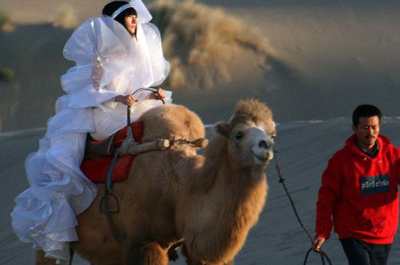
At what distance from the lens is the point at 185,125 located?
31.4 feet

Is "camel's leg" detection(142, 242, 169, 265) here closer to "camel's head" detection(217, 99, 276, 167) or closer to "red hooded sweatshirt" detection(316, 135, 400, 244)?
"camel's head" detection(217, 99, 276, 167)

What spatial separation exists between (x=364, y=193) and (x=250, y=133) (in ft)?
2.92

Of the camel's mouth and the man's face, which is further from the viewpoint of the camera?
the man's face

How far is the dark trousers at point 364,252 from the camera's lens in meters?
8.30

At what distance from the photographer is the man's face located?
8.24 meters

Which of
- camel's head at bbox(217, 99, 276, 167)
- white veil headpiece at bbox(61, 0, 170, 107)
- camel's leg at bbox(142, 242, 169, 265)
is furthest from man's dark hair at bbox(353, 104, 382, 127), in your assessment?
white veil headpiece at bbox(61, 0, 170, 107)

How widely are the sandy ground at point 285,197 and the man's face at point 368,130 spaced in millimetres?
3454

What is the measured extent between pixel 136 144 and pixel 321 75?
737 inches

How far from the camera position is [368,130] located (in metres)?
8.27

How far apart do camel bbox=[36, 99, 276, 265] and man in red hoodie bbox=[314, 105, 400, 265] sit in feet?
1.60

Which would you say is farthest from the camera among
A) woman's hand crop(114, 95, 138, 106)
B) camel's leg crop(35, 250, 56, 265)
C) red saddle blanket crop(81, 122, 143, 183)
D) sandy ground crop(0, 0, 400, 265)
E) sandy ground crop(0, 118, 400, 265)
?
sandy ground crop(0, 0, 400, 265)

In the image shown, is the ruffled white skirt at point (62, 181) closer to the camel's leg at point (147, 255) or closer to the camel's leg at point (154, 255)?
the camel's leg at point (147, 255)

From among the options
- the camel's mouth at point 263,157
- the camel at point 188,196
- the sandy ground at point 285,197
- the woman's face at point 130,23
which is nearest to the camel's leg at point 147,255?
the camel at point 188,196

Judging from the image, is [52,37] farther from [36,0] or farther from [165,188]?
[165,188]
